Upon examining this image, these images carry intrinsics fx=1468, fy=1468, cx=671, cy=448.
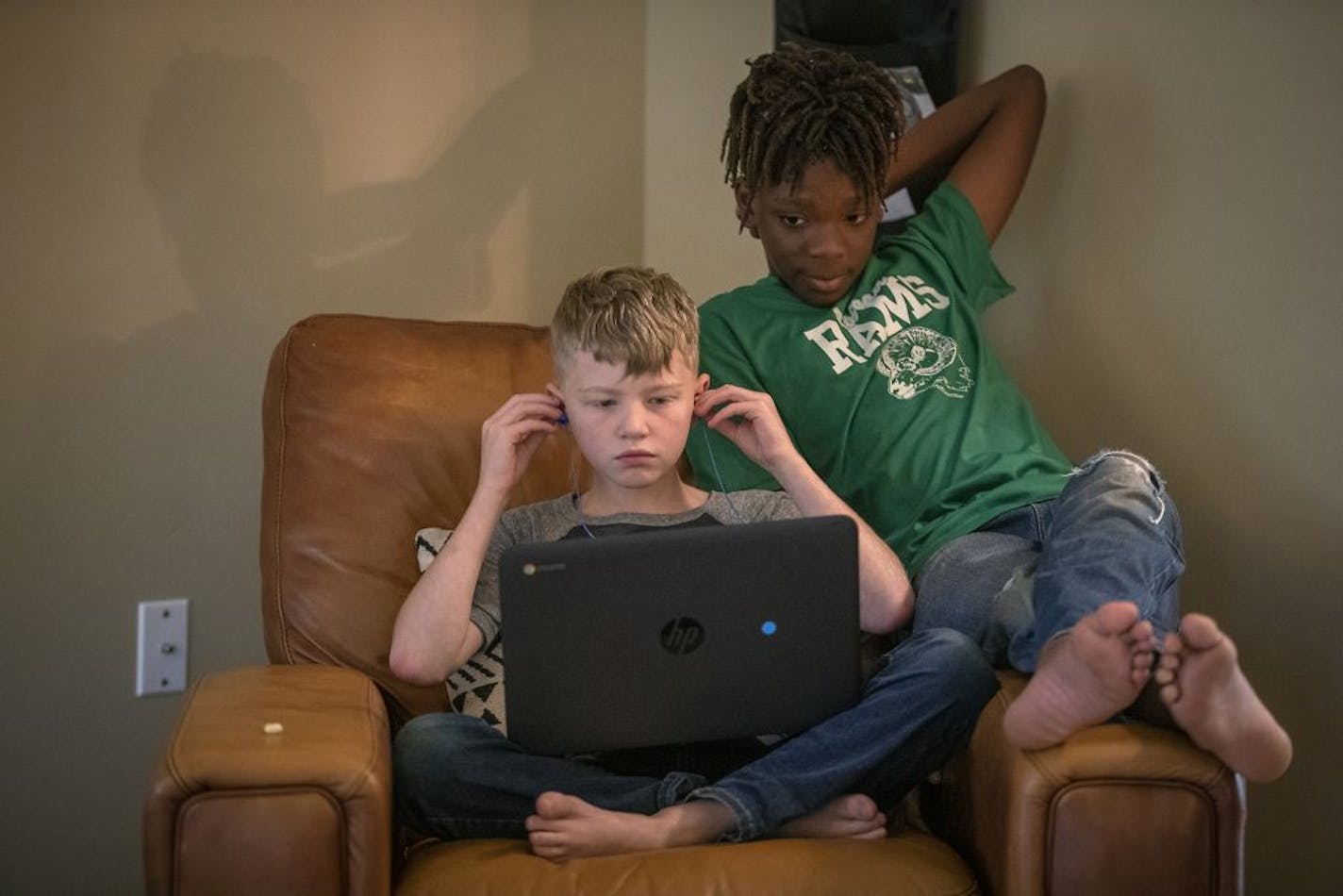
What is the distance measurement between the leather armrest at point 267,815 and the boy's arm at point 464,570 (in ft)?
0.81

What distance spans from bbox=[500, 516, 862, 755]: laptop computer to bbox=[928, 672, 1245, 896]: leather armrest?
0.87 ft

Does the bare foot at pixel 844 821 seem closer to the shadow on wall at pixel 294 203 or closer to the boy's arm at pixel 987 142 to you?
the boy's arm at pixel 987 142

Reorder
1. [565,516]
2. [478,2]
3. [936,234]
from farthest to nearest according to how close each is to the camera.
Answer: [478,2] → [936,234] → [565,516]

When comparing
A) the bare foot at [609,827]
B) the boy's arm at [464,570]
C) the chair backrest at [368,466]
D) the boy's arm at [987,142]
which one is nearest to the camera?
the bare foot at [609,827]

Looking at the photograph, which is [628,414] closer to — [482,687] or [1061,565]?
[482,687]

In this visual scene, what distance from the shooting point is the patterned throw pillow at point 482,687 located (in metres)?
1.72

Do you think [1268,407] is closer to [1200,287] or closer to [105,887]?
[1200,287]

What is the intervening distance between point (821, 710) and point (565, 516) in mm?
445

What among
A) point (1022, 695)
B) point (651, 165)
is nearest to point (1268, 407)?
point (1022, 695)

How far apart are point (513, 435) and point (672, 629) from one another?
1.18ft

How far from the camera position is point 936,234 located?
7.04 ft

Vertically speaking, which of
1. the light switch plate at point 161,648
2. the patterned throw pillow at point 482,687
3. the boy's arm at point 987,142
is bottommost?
the light switch plate at point 161,648

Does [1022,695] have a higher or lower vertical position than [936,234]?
lower

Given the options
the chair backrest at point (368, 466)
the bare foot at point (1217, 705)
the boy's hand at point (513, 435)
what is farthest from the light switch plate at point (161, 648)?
the bare foot at point (1217, 705)
